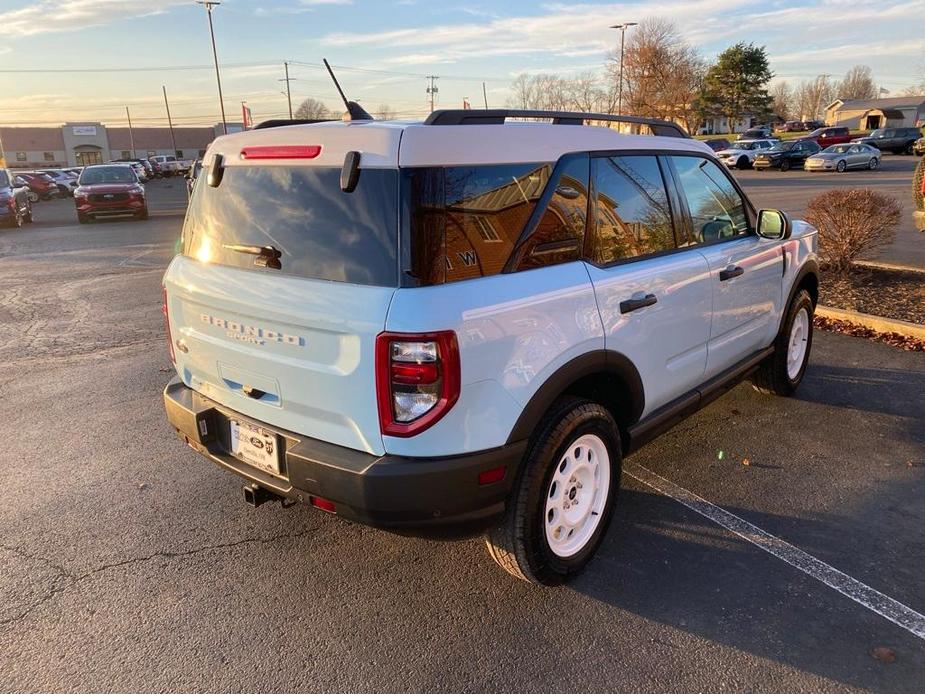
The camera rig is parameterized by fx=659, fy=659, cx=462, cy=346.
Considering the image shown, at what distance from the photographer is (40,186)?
34375 mm

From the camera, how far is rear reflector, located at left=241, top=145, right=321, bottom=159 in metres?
2.56

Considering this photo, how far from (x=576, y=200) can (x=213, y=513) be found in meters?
2.48

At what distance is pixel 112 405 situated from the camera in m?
5.06

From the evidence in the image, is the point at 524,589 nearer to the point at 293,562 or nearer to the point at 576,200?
the point at 293,562

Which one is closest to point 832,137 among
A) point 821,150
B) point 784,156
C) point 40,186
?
point 821,150

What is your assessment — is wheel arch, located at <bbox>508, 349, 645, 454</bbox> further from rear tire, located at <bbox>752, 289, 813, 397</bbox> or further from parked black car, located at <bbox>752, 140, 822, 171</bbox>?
parked black car, located at <bbox>752, 140, 822, 171</bbox>

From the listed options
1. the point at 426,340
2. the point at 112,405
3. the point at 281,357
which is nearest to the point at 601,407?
the point at 426,340

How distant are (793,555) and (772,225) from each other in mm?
2108

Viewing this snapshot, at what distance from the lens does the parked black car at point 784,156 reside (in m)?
35.1

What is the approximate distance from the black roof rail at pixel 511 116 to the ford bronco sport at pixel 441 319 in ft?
0.04

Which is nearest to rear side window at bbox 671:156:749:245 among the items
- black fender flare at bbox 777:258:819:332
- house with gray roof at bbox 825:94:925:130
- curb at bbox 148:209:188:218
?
black fender flare at bbox 777:258:819:332

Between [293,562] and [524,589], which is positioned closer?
[524,589]

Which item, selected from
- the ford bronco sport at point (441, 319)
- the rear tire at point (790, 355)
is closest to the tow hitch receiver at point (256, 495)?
the ford bronco sport at point (441, 319)

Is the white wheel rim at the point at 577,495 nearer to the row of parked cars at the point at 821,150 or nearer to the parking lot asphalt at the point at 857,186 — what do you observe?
the parking lot asphalt at the point at 857,186
